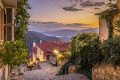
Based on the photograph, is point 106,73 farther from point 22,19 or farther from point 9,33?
point 22,19

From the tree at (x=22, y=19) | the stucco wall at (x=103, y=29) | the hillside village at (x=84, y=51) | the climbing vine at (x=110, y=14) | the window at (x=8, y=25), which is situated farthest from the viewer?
the tree at (x=22, y=19)

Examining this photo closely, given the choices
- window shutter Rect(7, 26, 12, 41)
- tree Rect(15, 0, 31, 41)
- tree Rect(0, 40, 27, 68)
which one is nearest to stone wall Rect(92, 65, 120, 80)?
tree Rect(0, 40, 27, 68)

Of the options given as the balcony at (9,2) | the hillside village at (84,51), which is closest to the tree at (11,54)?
the hillside village at (84,51)

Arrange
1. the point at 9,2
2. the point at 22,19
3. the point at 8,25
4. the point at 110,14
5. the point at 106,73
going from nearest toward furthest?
the point at 9,2, the point at 8,25, the point at 106,73, the point at 110,14, the point at 22,19

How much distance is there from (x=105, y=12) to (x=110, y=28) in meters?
1.24

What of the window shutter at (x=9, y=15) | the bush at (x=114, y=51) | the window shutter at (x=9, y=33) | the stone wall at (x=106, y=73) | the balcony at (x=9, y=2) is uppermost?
the balcony at (x=9, y=2)

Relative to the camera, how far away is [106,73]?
467 centimetres

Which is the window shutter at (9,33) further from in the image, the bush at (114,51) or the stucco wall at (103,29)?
the stucco wall at (103,29)

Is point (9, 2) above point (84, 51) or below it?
above

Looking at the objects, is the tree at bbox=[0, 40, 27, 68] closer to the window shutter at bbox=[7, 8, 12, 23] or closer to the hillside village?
the hillside village

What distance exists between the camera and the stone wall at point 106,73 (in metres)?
4.13

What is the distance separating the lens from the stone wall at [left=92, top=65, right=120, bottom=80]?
413 centimetres

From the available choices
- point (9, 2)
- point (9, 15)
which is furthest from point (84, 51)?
point (9, 2)

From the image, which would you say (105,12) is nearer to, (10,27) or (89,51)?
(89,51)
